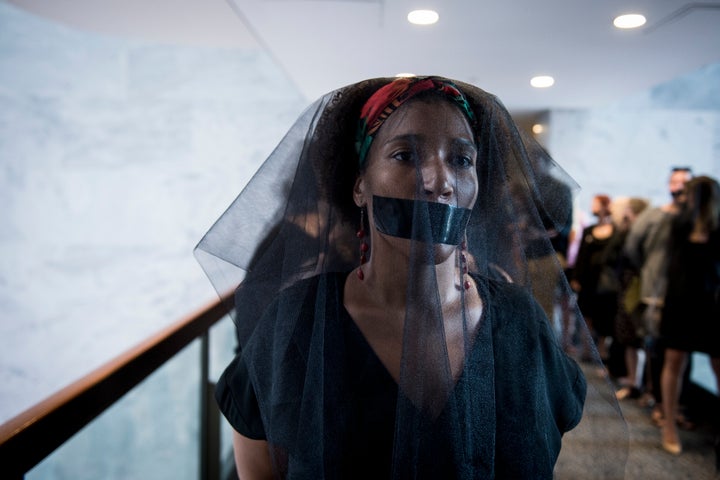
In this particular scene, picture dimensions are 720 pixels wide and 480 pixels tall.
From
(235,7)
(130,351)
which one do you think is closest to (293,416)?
(130,351)

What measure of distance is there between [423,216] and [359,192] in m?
0.20

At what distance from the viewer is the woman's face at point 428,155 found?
0.76 metres

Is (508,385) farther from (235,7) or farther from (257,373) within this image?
(235,7)

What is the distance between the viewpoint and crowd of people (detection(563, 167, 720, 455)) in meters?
2.61

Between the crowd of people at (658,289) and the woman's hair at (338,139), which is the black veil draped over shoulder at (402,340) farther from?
the crowd of people at (658,289)

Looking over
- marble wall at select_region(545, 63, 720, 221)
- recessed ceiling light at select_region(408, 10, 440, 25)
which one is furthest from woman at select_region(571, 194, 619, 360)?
marble wall at select_region(545, 63, 720, 221)

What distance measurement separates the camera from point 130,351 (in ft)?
4.58

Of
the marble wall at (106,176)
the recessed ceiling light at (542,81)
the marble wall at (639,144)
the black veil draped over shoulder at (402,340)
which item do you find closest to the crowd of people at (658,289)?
the recessed ceiling light at (542,81)

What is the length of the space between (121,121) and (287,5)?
3477 millimetres

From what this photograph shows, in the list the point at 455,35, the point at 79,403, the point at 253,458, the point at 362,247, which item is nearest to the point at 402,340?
the point at 362,247

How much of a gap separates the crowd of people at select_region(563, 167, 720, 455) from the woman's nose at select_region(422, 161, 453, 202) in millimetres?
1966

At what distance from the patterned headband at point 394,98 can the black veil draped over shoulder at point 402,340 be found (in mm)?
42

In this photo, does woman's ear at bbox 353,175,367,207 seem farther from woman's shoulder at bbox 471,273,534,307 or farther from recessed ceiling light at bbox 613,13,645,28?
recessed ceiling light at bbox 613,13,645,28

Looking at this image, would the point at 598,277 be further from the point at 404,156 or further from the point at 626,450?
the point at 404,156
